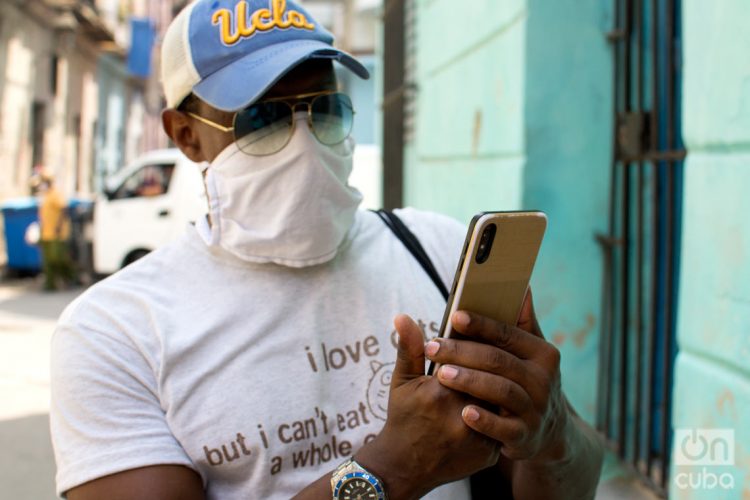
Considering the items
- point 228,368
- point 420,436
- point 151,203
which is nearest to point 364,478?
point 420,436

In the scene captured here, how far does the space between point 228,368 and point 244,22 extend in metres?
0.63

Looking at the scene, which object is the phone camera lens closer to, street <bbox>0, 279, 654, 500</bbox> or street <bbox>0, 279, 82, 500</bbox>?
street <bbox>0, 279, 654, 500</bbox>

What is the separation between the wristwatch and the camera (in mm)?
1209

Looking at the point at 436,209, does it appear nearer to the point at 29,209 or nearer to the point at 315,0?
the point at 29,209

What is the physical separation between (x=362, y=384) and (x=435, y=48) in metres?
4.40

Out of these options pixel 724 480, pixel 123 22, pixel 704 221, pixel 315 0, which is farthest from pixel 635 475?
pixel 123 22

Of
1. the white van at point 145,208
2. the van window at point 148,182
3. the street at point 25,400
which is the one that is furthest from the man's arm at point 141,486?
the van window at point 148,182

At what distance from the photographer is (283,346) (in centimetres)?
146

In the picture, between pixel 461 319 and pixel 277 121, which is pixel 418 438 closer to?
pixel 461 319

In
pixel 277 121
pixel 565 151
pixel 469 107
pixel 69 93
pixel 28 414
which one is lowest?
pixel 28 414

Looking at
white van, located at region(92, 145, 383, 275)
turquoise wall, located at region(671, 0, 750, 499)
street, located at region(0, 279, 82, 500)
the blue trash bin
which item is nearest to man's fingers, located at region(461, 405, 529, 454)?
turquoise wall, located at region(671, 0, 750, 499)

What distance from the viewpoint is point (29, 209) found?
468 inches

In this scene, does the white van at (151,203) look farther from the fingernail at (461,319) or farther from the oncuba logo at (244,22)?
the fingernail at (461,319)

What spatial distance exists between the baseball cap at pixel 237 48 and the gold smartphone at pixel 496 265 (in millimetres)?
535
